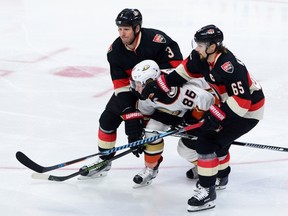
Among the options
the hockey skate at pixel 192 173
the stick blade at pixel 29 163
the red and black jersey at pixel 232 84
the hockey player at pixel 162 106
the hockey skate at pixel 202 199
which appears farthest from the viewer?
the hockey skate at pixel 192 173

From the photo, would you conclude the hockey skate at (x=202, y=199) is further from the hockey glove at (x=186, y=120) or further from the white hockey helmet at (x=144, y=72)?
the white hockey helmet at (x=144, y=72)

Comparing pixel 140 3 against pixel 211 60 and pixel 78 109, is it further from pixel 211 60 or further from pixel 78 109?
pixel 211 60

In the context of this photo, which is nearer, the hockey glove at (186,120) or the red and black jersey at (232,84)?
the red and black jersey at (232,84)

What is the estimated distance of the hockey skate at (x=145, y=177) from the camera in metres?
4.14

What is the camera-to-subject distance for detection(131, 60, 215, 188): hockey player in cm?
394

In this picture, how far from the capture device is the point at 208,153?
3.78m

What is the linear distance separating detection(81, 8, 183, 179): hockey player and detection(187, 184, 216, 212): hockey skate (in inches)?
17.0

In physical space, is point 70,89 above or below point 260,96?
below

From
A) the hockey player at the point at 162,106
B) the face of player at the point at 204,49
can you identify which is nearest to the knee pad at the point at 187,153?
the hockey player at the point at 162,106

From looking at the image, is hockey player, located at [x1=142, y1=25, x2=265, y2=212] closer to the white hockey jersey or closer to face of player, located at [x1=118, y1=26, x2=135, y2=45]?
the white hockey jersey

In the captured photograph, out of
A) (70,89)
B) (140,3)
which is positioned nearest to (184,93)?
(70,89)

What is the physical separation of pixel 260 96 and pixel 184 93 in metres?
0.42

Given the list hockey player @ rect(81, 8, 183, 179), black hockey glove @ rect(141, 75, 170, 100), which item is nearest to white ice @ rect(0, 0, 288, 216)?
hockey player @ rect(81, 8, 183, 179)

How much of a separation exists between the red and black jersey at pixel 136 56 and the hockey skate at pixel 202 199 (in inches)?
24.4
